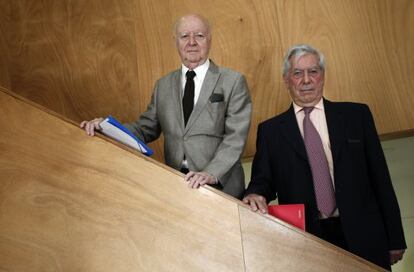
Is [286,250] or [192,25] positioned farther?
[192,25]

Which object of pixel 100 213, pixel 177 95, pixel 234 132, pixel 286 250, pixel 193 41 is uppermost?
pixel 193 41

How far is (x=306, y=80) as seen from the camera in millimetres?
2311

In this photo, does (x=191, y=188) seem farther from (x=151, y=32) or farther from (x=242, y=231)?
(x=151, y=32)

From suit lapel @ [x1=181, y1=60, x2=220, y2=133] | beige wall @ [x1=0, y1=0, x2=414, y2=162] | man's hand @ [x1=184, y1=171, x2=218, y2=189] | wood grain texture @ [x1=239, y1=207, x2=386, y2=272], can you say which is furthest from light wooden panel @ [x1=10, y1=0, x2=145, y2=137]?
wood grain texture @ [x1=239, y1=207, x2=386, y2=272]

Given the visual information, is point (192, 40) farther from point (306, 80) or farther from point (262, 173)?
point (262, 173)

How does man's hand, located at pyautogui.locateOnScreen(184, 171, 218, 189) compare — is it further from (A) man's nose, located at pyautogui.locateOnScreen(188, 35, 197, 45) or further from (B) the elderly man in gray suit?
(A) man's nose, located at pyautogui.locateOnScreen(188, 35, 197, 45)

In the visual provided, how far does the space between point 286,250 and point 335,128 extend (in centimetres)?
69

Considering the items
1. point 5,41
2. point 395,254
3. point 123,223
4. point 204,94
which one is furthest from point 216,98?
point 5,41

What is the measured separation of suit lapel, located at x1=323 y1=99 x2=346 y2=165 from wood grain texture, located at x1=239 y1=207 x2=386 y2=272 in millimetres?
528

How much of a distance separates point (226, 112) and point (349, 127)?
493mm

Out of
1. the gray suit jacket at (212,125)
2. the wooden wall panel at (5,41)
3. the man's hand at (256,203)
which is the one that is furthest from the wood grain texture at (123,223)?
the wooden wall panel at (5,41)

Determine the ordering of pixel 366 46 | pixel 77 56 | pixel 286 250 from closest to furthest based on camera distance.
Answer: pixel 286 250 < pixel 366 46 < pixel 77 56

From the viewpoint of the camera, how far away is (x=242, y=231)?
1.72 meters

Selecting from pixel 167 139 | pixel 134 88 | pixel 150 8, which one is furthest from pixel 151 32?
pixel 167 139
